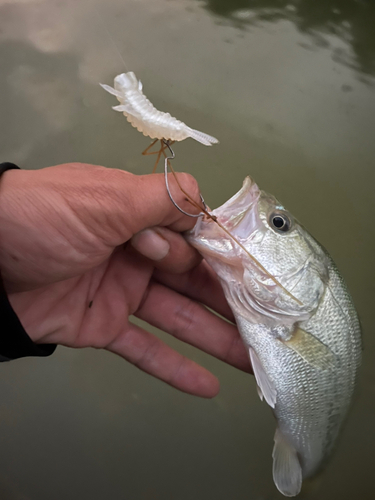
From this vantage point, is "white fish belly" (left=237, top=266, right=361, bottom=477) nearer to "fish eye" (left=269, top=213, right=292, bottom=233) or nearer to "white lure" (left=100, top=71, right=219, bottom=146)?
"fish eye" (left=269, top=213, right=292, bottom=233)

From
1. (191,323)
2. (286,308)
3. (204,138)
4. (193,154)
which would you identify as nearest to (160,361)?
(191,323)

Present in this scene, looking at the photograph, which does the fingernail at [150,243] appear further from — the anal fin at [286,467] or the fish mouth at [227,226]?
the anal fin at [286,467]

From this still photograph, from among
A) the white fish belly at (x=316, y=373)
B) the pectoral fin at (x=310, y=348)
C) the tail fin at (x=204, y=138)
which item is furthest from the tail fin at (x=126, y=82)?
the pectoral fin at (x=310, y=348)

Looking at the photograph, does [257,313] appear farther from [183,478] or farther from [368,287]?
[368,287]

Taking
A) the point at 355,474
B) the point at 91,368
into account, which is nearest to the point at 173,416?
the point at 91,368

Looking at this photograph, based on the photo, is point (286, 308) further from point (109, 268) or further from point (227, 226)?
point (109, 268)

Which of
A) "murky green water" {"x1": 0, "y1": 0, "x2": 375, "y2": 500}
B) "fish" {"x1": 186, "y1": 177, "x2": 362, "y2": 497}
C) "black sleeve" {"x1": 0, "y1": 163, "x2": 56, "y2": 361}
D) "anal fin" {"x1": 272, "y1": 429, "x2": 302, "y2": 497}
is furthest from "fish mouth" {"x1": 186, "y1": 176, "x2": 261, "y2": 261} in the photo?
"murky green water" {"x1": 0, "y1": 0, "x2": 375, "y2": 500}
